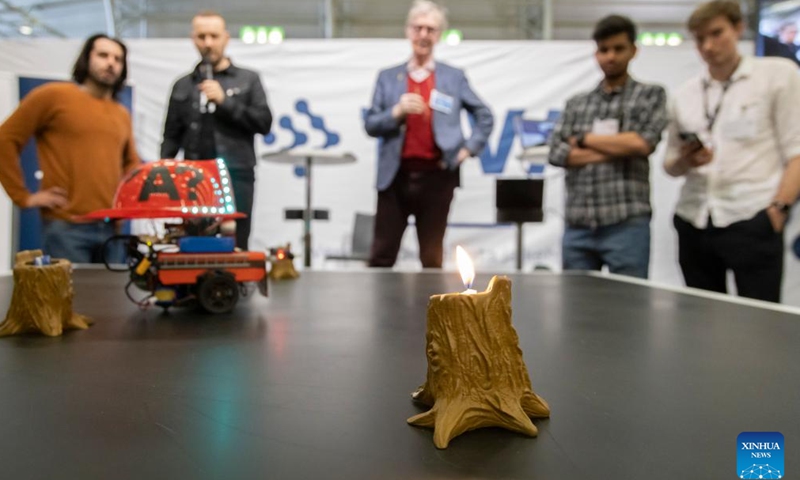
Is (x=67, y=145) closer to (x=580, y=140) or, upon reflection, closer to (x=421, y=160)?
(x=421, y=160)

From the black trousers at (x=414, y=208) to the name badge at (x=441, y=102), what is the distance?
19cm

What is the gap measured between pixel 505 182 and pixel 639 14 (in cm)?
450

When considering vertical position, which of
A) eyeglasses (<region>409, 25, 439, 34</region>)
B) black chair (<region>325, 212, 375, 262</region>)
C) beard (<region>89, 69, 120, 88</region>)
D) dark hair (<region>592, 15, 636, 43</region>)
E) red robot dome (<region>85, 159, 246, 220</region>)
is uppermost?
eyeglasses (<region>409, 25, 439, 34</region>)

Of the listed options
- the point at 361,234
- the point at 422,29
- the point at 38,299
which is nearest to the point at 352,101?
the point at 361,234

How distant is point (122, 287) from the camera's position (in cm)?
107

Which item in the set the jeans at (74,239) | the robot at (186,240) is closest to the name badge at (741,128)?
the robot at (186,240)

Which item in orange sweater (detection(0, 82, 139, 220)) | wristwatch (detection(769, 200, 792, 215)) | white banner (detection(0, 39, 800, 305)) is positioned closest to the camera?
wristwatch (detection(769, 200, 792, 215))

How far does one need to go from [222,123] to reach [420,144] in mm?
581

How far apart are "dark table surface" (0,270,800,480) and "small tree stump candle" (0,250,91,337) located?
26 mm

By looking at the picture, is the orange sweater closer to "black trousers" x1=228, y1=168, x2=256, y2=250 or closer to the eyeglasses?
"black trousers" x1=228, y1=168, x2=256, y2=250

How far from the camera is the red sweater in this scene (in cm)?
184

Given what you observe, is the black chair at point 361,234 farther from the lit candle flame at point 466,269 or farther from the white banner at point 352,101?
the lit candle flame at point 466,269

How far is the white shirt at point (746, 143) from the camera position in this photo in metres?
1.42

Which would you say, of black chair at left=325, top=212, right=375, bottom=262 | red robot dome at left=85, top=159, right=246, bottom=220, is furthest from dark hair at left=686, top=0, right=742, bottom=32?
black chair at left=325, top=212, right=375, bottom=262
